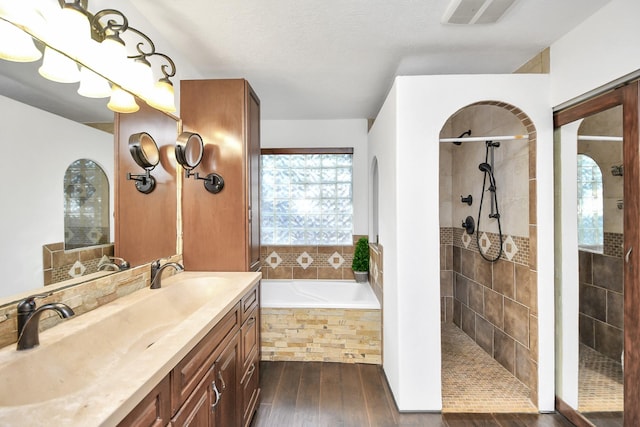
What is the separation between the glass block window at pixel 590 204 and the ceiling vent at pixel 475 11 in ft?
3.37

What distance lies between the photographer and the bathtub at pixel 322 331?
265 cm

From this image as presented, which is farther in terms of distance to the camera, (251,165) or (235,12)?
(251,165)

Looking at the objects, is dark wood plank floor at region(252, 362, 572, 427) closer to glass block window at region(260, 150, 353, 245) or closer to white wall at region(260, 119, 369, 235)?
glass block window at region(260, 150, 353, 245)

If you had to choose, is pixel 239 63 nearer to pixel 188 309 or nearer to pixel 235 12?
pixel 235 12

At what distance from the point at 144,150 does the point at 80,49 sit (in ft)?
1.78

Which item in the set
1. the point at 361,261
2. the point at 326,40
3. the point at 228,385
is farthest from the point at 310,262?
the point at 326,40

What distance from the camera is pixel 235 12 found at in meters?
1.65

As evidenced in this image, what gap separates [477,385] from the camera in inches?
88.4

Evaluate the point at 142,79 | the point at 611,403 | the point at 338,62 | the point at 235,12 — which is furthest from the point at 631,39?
the point at 142,79

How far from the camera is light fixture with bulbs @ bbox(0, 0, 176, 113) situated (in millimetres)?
976

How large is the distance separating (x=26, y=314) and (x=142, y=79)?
120cm

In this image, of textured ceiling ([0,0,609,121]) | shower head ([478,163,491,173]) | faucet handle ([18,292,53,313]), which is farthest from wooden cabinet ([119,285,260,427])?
shower head ([478,163,491,173])

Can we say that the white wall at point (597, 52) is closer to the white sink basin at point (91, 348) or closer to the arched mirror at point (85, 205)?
the white sink basin at point (91, 348)

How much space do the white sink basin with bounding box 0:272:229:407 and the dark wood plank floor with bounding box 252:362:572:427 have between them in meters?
1.01
